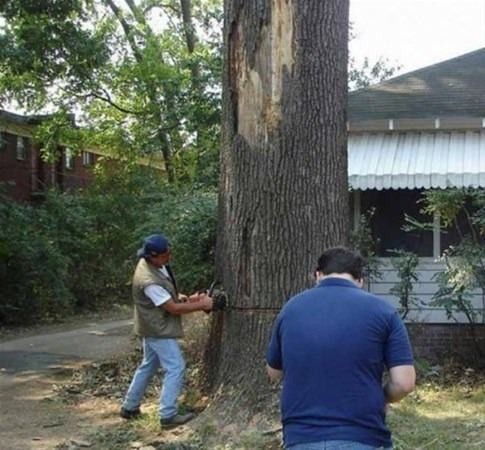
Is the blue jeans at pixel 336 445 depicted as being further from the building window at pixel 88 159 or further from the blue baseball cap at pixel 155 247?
the building window at pixel 88 159

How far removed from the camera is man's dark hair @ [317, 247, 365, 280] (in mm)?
3566

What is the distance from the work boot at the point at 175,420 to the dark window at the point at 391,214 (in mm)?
5666

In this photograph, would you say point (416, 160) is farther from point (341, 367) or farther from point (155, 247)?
point (341, 367)

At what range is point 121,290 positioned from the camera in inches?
933

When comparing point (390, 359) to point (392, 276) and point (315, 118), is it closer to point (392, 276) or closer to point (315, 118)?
point (315, 118)

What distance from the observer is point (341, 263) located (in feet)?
11.7

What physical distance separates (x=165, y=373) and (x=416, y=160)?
5.65 m

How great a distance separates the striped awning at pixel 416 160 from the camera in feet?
36.5

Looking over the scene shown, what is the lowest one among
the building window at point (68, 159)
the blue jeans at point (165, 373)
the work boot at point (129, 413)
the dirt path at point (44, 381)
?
the dirt path at point (44, 381)

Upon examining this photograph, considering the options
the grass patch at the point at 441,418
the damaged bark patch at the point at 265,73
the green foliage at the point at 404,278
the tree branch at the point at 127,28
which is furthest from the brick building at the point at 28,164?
the damaged bark patch at the point at 265,73

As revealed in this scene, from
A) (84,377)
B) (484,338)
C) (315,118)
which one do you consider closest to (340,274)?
(315,118)

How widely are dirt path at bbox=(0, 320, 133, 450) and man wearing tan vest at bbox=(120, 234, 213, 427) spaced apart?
32.5 inches

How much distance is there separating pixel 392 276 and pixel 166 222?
3139 millimetres

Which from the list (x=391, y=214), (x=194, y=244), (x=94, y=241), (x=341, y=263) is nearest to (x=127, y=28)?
(x=94, y=241)
